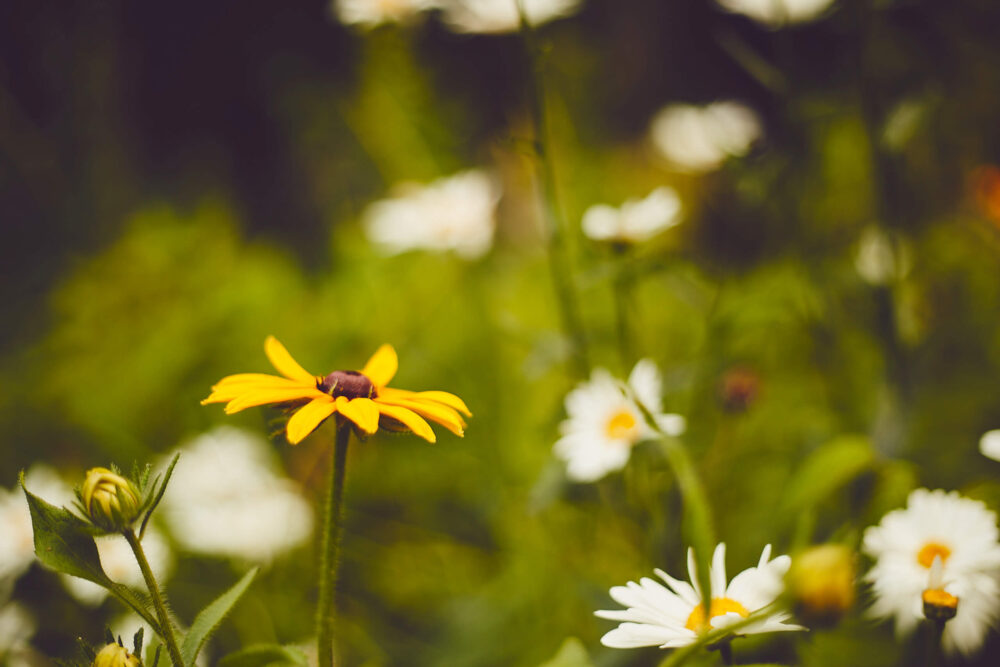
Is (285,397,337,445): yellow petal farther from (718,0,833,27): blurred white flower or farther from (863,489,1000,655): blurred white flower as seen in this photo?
(718,0,833,27): blurred white flower

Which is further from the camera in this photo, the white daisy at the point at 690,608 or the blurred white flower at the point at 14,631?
the blurred white flower at the point at 14,631

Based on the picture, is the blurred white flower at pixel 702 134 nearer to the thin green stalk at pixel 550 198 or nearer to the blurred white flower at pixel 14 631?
the thin green stalk at pixel 550 198

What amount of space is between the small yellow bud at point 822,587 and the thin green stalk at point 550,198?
0.39 m

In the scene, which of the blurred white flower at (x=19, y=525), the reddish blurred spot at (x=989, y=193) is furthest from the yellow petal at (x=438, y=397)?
the reddish blurred spot at (x=989, y=193)

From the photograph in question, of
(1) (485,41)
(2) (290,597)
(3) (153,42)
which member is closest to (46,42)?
(3) (153,42)

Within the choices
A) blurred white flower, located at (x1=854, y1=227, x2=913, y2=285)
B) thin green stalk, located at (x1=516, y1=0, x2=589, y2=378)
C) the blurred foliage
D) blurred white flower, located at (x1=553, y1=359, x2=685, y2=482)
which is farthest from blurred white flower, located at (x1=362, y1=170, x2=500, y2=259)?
blurred white flower, located at (x1=854, y1=227, x2=913, y2=285)

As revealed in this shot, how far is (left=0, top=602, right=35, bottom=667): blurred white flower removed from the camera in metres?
0.50

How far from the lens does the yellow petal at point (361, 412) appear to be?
301mm

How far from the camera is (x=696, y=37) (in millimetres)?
1776

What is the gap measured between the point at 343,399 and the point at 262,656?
126 millimetres

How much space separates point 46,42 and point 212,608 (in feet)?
5.24

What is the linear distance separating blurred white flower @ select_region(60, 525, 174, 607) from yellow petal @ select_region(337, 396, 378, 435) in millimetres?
286

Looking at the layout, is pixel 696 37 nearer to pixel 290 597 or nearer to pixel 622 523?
pixel 622 523

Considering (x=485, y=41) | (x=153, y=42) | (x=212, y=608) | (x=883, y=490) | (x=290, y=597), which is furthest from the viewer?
(x=153, y=42)
